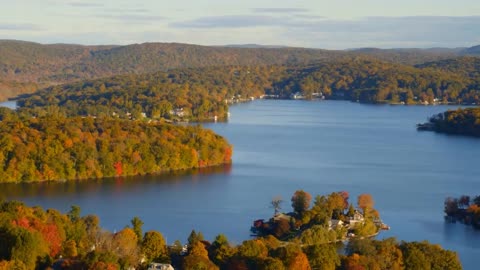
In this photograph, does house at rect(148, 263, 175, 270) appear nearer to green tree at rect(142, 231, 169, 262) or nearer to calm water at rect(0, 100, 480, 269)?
green tree at rect(142, 231, 169, 262)

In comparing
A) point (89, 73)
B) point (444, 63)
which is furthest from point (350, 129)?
point (89, 73)

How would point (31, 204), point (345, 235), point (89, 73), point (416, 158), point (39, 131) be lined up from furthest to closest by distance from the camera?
point (89, 73) → point (416, 158) → point (39, 131) → point (31, 204) → point (345, 235)

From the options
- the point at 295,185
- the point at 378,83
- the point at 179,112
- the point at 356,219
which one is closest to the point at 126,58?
the point at 378,83

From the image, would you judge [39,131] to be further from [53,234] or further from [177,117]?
[177,117]

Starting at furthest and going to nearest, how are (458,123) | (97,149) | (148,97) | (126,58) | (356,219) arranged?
(126,58), (148,97), (458,123), (97,149), (356,219)

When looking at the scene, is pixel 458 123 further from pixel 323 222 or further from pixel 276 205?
pixel 323 222

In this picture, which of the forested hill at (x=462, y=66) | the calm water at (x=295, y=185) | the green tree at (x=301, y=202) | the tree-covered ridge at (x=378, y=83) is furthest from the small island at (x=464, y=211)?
the forested hill at (x=462, y=66)
